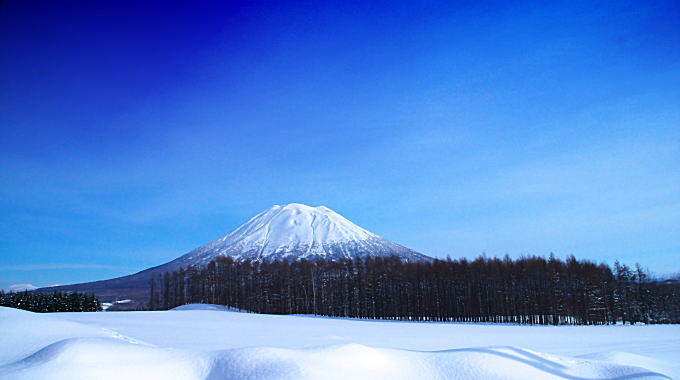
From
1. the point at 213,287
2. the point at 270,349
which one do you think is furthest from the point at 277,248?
the point at 270,349

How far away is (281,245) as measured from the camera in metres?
133

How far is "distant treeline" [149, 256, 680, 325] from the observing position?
153 ft

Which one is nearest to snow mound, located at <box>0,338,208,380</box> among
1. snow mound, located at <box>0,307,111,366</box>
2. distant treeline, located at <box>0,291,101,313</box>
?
snow mound, located at <box>0,307,111,366</box>

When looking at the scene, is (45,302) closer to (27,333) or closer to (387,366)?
(27,333)

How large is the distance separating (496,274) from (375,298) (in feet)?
49.9

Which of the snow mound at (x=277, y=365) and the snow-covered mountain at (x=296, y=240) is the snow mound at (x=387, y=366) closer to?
the snow mound at (x=277, y=365)

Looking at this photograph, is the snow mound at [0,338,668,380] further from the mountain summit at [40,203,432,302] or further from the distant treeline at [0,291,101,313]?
the mountain summit at [40,203,432,302]

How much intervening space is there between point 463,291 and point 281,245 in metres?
88.6

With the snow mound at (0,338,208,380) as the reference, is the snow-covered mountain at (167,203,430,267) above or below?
above

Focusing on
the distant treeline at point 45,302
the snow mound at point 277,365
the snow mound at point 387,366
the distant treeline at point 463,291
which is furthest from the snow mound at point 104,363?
the distant treeline at point 463,291

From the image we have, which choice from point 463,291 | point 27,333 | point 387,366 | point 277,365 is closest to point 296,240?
point 463,291

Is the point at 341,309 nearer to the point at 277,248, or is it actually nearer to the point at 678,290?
the point at 678,290

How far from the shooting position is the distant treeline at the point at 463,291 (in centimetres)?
4656

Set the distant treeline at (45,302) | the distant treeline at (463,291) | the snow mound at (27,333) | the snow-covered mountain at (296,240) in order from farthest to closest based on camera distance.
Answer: the snow-covered mountain at (296,240) → the distant treeline at (463,291) → the distant treeline at (45,302) → the snow mound at (27,333)
